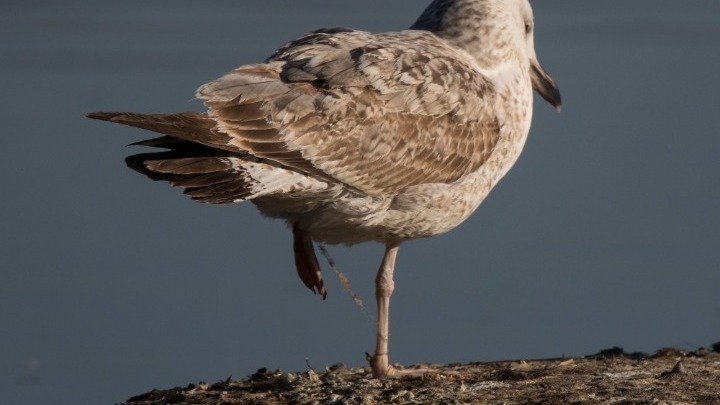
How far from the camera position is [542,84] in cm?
959

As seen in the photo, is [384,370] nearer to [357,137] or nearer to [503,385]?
[503,385]

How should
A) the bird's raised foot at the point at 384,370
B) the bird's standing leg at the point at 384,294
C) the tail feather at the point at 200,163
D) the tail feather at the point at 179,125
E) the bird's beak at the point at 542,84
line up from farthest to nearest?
the bird's beak at the point at 542,84
the bird's standing leg at the point at 384,294
the bird's raised foot at the point at 384,370
the tail feather at the point at 200,163
the tail feather at the point at 179,125

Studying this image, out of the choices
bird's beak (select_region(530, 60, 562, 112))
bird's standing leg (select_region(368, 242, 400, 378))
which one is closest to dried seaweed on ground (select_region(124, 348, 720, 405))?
bird's standing leg (select_region(368, 242, 400, 378))

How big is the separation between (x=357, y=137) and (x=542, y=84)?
7.55 feet

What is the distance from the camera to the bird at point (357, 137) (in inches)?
283

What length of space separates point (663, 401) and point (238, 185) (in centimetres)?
226

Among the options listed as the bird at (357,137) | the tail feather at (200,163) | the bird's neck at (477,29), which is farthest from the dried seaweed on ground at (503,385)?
the bird's neck at (477,29)

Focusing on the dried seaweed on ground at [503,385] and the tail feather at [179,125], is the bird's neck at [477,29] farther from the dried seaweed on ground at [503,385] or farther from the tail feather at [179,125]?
the tail feather at [179,125]

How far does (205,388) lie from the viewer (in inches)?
313

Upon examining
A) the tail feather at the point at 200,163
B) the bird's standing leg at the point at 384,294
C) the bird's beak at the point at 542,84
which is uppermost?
the bird's beak at the point at 542,84

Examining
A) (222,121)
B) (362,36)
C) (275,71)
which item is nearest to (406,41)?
(362,36)

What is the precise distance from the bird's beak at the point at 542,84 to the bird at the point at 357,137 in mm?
868

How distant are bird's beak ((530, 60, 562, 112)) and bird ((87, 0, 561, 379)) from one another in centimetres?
87

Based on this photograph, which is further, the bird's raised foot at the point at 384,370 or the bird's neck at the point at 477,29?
the bird's neck at the point at 477,29
